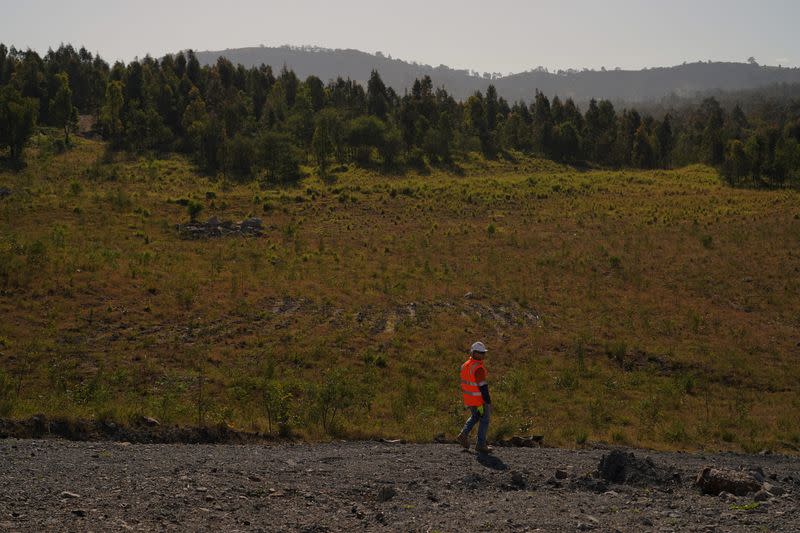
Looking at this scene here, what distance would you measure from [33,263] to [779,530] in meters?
24.6

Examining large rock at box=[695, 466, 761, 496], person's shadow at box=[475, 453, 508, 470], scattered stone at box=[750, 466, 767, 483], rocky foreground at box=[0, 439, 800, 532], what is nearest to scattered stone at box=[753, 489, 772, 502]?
rocky foreground at box=[0, 439, 800, 532]

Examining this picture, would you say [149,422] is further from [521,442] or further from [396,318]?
[396,318]

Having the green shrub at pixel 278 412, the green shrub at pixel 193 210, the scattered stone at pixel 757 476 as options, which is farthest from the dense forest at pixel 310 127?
the scattered stone at pixel 757 476

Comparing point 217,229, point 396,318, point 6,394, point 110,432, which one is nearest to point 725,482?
point 110,432

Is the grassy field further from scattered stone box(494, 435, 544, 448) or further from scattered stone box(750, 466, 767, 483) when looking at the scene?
scattered stone box(750, 466, 767, 483)

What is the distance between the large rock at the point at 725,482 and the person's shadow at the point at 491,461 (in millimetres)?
2620

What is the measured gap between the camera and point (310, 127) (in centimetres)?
7575

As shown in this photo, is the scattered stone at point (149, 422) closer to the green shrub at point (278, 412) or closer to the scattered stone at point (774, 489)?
the green shrub at point (278, 412)

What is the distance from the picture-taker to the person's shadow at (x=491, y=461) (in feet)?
29.3

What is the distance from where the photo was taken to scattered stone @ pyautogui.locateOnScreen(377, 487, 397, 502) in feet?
24.1

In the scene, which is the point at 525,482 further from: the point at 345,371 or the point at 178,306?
the point at 178,306

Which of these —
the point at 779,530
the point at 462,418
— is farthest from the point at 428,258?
the point at 779,530

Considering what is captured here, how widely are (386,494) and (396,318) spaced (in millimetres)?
15103

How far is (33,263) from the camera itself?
22.9 meters
